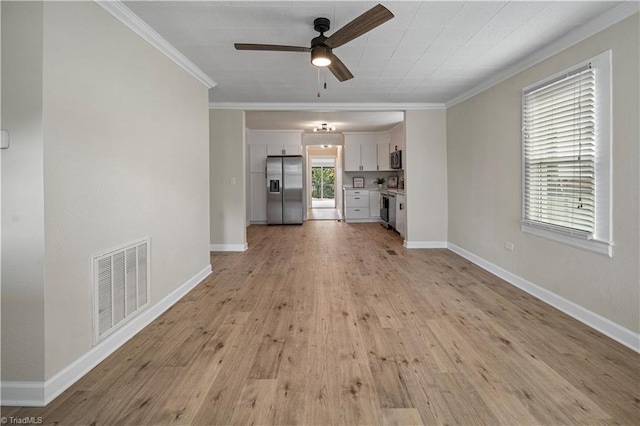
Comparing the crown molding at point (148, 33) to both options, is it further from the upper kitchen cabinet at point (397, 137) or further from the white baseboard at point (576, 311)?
the upper kitchen cabinet at point (397, 137)

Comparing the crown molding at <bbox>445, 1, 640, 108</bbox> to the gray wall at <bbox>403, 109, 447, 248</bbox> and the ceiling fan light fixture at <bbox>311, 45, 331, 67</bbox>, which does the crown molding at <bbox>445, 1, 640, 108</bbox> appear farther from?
the ceiling fan light fixture at <bbox>311, 45, 331, 67</bbox>

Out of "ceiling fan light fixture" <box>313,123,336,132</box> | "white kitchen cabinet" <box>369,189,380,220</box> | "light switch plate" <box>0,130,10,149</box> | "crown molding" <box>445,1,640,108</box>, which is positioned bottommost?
"white kitchen cabinet" <box>369,189,380,220</box>

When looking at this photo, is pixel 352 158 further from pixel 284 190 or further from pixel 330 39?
pixel 330 39

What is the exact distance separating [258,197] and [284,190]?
33.1 inches

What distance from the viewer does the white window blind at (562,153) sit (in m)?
2.59

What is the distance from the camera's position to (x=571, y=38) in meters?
2.75

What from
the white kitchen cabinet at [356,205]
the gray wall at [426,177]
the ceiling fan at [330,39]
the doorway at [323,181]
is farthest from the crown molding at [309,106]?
the doorway at [323,181]

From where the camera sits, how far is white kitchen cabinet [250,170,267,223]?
29.1 feet

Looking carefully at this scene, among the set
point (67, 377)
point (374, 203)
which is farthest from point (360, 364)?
point (374, 203)

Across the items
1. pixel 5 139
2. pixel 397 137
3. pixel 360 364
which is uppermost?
pixel 397 137

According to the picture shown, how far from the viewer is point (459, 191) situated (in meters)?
5.08

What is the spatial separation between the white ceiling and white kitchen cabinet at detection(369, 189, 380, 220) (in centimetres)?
503

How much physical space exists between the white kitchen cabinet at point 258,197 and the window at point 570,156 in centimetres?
661

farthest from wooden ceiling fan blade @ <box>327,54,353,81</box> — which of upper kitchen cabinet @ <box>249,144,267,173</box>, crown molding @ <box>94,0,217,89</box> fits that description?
upper kitchen cabinet @ <box>249,144,267,173</box>
